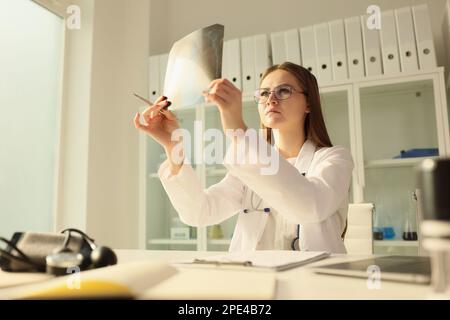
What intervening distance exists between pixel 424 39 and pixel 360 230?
1240mm

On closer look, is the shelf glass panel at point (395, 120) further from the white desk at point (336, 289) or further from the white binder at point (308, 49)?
the white desk at point (336, 289)

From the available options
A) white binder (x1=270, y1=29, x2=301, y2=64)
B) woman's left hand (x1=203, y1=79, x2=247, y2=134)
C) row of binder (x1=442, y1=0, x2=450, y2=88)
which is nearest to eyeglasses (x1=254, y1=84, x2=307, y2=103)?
woman's left hand (x1=203, y1=79, x2=247, y2=134)

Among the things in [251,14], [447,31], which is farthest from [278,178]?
[251,14]

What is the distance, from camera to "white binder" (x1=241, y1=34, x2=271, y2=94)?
97.3 inches

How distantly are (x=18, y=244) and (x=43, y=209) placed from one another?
2044 millimetres

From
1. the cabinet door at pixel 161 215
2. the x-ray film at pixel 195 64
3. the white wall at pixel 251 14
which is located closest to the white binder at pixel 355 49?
the white wall at pixel 251 14

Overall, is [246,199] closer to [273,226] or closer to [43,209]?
[273,226]

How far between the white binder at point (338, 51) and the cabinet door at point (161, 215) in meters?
0.96

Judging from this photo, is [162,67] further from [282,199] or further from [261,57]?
[282,199]

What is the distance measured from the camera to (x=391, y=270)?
56cm

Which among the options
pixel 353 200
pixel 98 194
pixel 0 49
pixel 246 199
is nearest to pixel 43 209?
pixel 98 194

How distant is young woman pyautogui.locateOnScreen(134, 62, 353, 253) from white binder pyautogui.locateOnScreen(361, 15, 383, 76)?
1.03 metres

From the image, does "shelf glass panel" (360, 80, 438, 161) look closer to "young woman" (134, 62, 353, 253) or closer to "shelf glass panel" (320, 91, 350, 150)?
"shelf glass panel" (320, 91, 350, 150)

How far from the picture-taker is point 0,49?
222 centimetres
